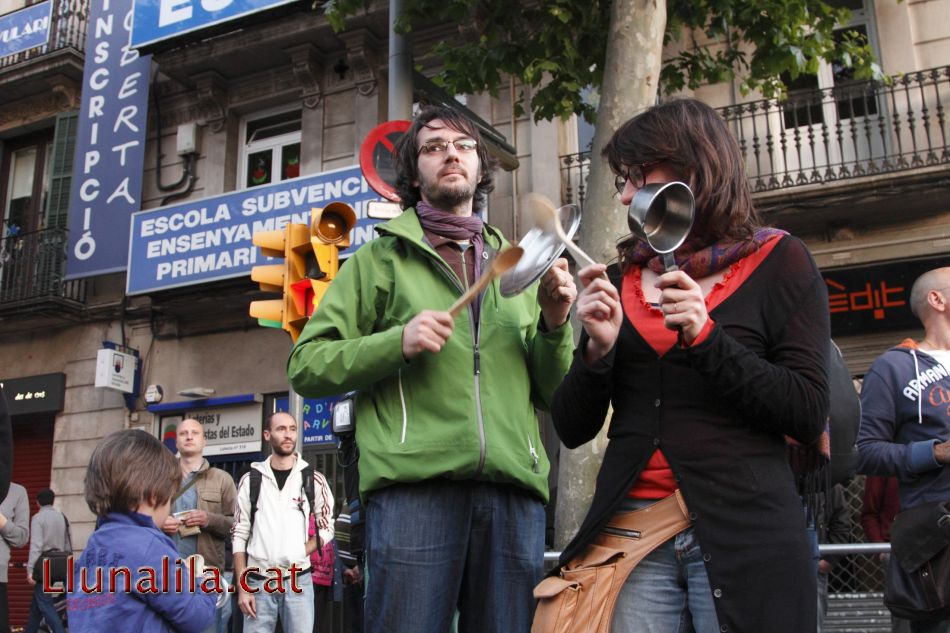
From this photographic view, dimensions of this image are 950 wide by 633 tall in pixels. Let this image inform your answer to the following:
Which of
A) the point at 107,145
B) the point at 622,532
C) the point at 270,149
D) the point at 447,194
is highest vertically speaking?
the point at 107,145

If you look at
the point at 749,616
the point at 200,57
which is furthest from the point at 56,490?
the point at 749,616

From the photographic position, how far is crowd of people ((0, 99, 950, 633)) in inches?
74.5

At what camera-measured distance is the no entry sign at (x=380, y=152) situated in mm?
6941

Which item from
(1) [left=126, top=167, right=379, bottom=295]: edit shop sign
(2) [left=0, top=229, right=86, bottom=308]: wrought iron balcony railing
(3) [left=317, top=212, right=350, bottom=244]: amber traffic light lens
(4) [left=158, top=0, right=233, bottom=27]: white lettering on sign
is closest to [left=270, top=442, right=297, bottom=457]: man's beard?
(3) [left=317, top=212, right=350, bottom=244]: amber traffic light lens

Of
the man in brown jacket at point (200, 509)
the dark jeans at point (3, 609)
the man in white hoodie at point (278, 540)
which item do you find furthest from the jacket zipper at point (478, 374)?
the dark jeans at point (3, 609)

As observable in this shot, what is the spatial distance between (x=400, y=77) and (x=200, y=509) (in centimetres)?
381

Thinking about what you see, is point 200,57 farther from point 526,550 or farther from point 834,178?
point 526,550

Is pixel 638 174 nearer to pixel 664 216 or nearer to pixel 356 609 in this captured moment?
pixel 664 216

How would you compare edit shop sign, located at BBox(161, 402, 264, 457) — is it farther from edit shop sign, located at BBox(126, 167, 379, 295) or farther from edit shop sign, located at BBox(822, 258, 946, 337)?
edit shop sign, located at BBox(822, 258, 946, 337)

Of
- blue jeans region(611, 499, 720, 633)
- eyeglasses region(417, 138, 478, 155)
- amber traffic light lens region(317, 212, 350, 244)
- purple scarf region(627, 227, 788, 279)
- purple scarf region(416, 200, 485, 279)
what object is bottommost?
blue jeans region(611, 499, 720, 633)

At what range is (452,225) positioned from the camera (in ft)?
9.42

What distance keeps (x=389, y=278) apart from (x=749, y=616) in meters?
1.46

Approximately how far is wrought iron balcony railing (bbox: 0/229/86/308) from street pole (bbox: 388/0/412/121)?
990cm

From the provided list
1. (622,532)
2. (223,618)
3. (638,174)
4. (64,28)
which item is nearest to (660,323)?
(638,174)
